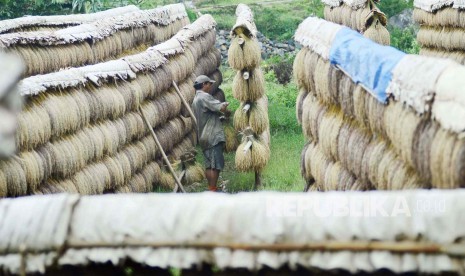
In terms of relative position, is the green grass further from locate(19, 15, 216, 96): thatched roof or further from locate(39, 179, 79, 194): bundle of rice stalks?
locate(39, 179, 79, 194): bundle of rice stalks

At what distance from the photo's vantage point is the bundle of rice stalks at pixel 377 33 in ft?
45.1

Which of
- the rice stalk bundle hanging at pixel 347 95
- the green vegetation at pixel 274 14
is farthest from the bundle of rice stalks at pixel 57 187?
the green vegetation at pixel 274 14

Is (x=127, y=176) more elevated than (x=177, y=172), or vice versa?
(x=127, y=176)

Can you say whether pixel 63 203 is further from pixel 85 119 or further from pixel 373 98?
pixel 85 119

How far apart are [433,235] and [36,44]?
967 cm

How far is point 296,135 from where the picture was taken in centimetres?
1580

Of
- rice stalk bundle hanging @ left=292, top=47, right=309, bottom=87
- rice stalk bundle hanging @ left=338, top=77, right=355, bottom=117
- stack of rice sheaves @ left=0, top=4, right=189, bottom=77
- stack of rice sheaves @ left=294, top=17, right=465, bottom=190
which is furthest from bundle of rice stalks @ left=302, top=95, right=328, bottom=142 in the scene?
stack of rice sheaves @ left=0, top=4, right=189, bottom=77

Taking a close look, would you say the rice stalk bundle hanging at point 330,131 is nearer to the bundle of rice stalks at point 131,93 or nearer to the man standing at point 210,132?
the bundle of rice stalks at point 131,93

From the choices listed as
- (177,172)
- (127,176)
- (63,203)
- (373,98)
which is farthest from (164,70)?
(63,203)

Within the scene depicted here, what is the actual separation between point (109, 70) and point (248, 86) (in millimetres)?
3165

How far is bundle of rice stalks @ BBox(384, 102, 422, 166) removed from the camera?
4859 mm

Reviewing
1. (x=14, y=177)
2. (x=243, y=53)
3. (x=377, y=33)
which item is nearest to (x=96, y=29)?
(x=243, y=53)

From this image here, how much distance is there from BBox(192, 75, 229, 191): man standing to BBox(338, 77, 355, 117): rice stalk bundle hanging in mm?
5136

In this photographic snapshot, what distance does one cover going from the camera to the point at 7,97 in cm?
280
